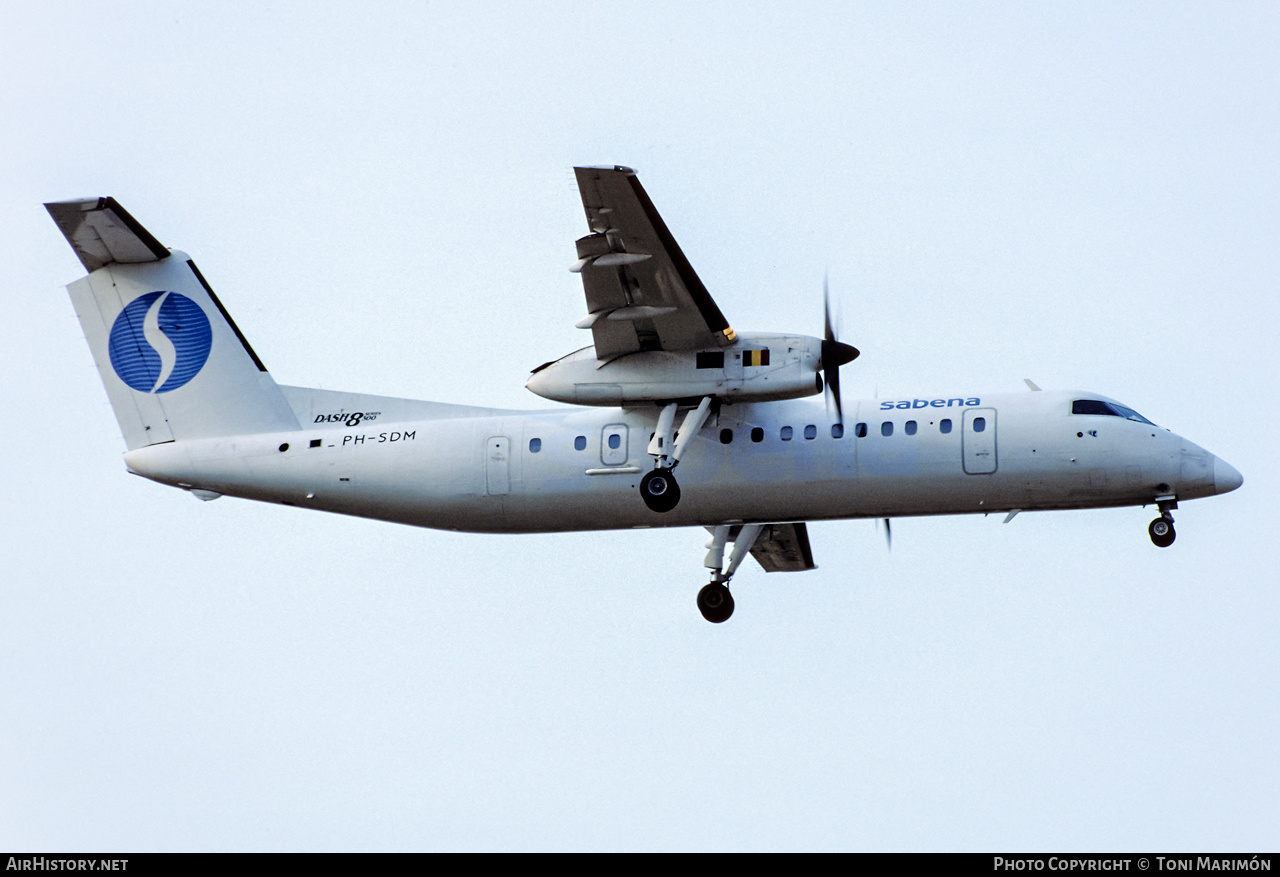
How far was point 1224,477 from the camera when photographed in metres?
20.7

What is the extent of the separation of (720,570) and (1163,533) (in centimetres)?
630

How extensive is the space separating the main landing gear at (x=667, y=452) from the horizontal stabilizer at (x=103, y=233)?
26.6 feet

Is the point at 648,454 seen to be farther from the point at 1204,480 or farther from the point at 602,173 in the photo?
the point at 1204,480

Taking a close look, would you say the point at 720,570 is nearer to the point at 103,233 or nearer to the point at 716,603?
the point at 716,603

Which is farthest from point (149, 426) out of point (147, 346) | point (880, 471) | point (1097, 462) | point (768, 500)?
point (1097, 462)

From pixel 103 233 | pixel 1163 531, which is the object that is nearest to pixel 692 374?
pixel 1163 531

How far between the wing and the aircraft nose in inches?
254

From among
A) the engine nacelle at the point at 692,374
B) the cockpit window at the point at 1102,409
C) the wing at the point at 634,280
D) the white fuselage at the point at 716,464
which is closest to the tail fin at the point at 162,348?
the white fuselage at the point at 716,464

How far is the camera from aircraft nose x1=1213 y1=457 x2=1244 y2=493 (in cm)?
2066

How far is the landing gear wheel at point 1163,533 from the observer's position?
20.7 metres

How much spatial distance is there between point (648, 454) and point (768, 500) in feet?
5.67

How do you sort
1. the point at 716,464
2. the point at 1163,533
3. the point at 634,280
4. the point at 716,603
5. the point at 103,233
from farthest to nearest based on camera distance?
1. the point at 716,603
2. the point at 103,233
3. the point at 716,464
4. the point at 1163,533
5. the point at 634,280

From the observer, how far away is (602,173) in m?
18.8

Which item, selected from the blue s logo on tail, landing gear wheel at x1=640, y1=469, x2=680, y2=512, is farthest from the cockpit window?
the blue s logo on tail
